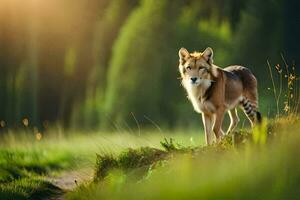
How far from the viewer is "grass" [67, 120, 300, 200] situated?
6941 millimetres

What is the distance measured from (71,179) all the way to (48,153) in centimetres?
239

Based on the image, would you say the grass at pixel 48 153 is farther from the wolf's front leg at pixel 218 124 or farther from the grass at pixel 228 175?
the grass at pixel 228 175

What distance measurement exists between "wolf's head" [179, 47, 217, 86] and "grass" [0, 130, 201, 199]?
0.95m

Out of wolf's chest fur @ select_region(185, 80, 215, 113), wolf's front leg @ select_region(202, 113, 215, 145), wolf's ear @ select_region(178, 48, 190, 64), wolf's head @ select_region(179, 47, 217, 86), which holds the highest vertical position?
wolf's ear @ select_region(178, 48, 190, 64)

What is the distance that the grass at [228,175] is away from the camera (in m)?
6.94

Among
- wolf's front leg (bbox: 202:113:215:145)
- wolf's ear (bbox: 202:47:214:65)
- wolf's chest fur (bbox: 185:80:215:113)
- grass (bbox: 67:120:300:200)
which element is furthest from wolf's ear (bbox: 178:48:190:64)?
grass (bbox: 67:120:300:200)

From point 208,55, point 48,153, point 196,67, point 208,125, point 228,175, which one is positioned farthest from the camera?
point 48,153

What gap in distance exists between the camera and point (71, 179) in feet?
42.1

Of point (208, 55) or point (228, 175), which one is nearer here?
point (228, 175)

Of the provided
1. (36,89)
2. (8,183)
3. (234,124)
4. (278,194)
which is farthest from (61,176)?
(278,194)

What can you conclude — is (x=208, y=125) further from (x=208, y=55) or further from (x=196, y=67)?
(x=208, y=55)

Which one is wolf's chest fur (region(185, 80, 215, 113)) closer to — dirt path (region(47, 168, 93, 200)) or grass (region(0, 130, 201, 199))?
grass (region(0, 130, 201, 199))

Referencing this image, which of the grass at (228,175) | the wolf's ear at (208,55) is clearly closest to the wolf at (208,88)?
the wolf's ear at (208,55)

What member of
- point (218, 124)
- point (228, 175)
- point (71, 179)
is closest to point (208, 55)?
point (218, 124)
